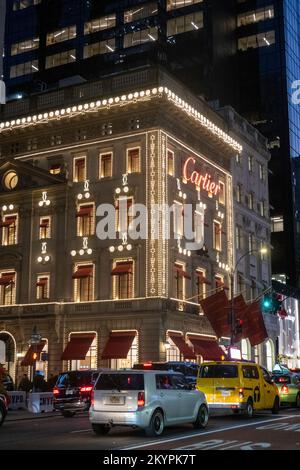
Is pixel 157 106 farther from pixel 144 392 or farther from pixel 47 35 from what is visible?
pixel 47 35

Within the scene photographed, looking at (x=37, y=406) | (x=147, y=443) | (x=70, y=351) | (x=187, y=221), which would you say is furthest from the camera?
(x=187, y=221)

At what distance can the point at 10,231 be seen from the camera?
50094 mm

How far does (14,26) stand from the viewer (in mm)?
101688

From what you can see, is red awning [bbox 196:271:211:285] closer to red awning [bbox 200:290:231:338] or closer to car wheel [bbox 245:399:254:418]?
red awning [bbox 200:290:231:338]

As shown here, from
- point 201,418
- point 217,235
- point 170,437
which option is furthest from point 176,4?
point 170,437

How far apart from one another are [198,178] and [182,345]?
1309 centimetres

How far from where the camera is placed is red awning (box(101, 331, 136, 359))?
4250 cm

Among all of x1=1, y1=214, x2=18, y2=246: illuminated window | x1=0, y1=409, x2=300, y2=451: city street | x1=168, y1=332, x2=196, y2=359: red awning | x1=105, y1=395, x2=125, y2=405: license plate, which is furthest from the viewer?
x1=1, y1=214, x2=18, y2=246: illuminated window

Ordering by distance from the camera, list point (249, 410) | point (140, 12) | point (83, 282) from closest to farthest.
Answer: point (249, 410), point (83, 282), point (140, 12)

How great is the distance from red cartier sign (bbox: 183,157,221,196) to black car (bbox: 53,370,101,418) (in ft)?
74.7

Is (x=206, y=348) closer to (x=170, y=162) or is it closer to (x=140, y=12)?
(x=170, y=162)

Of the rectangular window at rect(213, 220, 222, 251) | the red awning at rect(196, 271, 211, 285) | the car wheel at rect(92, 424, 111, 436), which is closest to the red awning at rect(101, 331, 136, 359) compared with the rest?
the red awning at rect(196, 271, 211, 285)

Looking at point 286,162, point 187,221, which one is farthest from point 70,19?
point 187,221

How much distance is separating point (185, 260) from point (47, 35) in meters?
62.8
